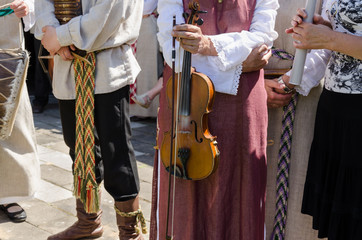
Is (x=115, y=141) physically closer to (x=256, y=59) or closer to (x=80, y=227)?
(x=80, y=227)

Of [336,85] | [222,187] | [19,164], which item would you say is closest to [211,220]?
[222,187]

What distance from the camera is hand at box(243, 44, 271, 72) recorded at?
2352 mm

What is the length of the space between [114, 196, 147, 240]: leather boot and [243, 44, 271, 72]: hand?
128 centimetres

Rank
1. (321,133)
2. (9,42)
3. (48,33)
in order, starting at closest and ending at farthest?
(321,133), (48,33), (9,42)

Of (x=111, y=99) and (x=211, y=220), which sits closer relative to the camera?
(x=211, y=220)

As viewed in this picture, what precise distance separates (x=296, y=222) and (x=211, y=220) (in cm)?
66

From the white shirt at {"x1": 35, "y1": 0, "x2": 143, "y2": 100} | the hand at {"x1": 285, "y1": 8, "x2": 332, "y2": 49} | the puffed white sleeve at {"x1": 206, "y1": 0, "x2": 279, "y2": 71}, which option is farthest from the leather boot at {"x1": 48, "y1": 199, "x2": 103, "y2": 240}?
the hand at {"x1": 285, "y1": 8, "x2": 332, "y2": 49}

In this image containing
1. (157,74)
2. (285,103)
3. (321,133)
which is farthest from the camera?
(157,74)

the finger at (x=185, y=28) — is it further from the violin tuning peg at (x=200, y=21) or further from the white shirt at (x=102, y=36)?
the white shirt at (x=102, y=36)

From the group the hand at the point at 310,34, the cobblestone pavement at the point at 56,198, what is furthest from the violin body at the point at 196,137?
the cobblestone pavement at the point at 56,198

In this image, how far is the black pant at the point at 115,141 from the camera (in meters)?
3.06

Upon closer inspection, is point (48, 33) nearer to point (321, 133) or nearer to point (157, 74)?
point (321, 133)

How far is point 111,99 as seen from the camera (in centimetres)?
305

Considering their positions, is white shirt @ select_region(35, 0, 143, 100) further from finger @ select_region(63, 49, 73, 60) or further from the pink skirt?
the pink skirt
